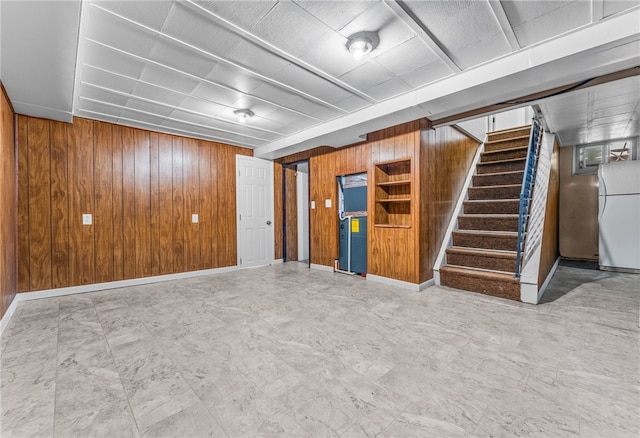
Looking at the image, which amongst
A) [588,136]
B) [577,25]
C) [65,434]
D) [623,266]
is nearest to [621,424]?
[577,25]

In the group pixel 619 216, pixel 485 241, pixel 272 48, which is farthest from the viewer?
pixel 619 216

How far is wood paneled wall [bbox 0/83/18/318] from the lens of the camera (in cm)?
288

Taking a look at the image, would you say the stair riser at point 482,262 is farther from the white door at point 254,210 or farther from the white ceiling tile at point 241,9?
the white ceiling tile at point 241,9

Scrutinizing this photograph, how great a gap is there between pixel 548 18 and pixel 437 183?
2.47 meters

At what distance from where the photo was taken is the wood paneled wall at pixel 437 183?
4.13 meters

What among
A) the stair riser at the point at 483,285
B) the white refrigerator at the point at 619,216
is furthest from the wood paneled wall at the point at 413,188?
the white refrigerator at the point at 619,216

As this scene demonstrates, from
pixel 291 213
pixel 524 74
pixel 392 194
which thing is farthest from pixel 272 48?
pixel 291 213

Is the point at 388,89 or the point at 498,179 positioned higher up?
the point at 388,89

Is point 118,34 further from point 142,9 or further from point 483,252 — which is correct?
point 483,252

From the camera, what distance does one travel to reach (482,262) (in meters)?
4.10

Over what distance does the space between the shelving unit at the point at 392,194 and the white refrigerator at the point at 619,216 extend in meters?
A: 3.76

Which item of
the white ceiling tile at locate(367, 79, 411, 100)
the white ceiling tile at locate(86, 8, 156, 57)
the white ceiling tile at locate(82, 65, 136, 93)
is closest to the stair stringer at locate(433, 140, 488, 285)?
the white ceiling tile at locate(367, 79, 411, 100)

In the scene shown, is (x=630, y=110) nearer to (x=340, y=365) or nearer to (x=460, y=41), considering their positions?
(x=460, y=41)

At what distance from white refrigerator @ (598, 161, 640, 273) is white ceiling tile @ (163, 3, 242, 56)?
21.5ft
